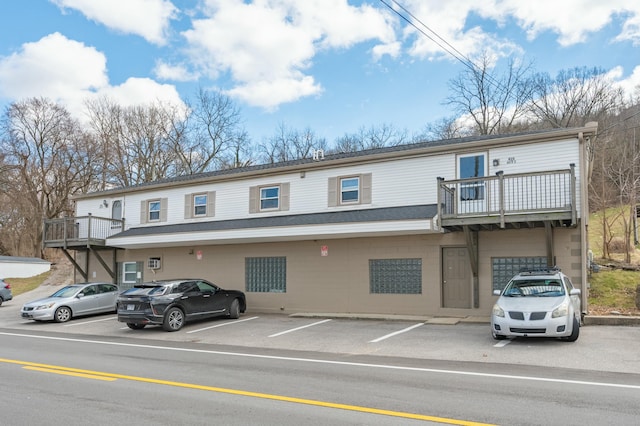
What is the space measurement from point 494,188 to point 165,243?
1255 centimetres

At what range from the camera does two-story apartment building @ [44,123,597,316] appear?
1409 centimetres

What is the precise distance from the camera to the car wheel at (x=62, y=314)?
57.9 ft

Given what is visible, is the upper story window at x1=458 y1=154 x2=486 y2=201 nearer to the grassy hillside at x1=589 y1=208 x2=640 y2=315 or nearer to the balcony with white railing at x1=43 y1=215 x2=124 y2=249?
the grassy hillside at x1=589 y1=208 x2=640 y2=315

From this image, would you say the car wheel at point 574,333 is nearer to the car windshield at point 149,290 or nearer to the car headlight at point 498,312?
the car headlight at point 498,312

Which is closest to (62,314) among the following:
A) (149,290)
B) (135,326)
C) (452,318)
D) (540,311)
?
(135,326)

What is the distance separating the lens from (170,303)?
14.6m

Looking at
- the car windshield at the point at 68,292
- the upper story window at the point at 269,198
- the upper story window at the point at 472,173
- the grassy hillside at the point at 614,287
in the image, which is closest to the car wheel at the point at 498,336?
the grassy hillside at the point at 614,287

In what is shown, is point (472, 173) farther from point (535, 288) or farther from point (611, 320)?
point (611, 320)

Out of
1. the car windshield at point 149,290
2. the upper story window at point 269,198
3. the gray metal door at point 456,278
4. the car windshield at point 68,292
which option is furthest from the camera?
the upper story window at point 269,198

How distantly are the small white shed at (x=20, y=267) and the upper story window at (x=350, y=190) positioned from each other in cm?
2970

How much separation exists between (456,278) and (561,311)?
5.39m

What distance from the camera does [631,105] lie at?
3266 cm

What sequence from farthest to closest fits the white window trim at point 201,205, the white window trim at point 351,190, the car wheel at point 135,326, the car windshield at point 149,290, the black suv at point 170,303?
the white window trim at point 201,205
the white window trim at point 351,190
the car wheel at point 135,326
the car windshield at point 149,290
the black suv at point 170,303

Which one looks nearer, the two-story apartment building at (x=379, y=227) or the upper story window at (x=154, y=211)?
the two-story apartment building at (x=379, y=227)
